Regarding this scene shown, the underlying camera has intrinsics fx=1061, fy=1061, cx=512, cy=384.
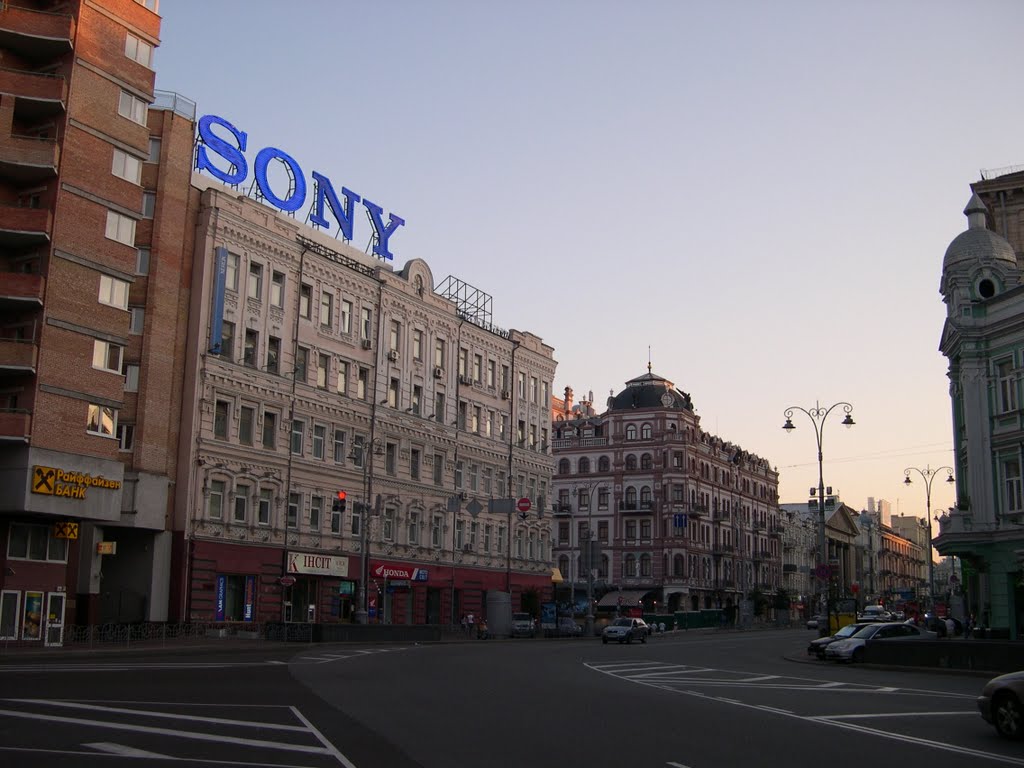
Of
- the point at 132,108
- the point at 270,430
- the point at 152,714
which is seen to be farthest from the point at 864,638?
the point at 132,108

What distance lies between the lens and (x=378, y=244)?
6284 cm

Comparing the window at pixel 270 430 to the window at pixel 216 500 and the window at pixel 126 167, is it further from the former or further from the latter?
the window at pixel 126 167

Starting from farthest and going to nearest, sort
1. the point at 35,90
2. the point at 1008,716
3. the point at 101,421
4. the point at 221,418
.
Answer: the point at 221,418, the point at 101,421, the point at 35,90, the point at 1008,716

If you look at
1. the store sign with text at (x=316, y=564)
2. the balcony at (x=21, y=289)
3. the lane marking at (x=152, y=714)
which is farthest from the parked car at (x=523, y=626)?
the lane marking at (x=152, y=714)

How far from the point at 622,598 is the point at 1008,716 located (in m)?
86.3

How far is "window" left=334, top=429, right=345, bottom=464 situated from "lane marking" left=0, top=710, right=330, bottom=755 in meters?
41.8

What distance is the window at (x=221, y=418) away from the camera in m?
49.6

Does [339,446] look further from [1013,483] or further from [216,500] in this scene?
[1013,483]

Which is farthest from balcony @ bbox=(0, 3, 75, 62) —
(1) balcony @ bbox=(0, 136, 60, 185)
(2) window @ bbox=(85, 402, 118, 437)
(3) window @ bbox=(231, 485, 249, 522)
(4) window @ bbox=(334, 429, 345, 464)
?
(4) window @ bbox=(334, 429, 345, 464)

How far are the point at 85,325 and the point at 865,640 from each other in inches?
1204

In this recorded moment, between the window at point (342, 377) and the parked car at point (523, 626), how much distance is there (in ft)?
60.0

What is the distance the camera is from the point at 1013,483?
45250mm

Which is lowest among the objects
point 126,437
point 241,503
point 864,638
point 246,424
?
point 864,638

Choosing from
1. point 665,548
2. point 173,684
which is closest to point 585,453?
point 665,548
